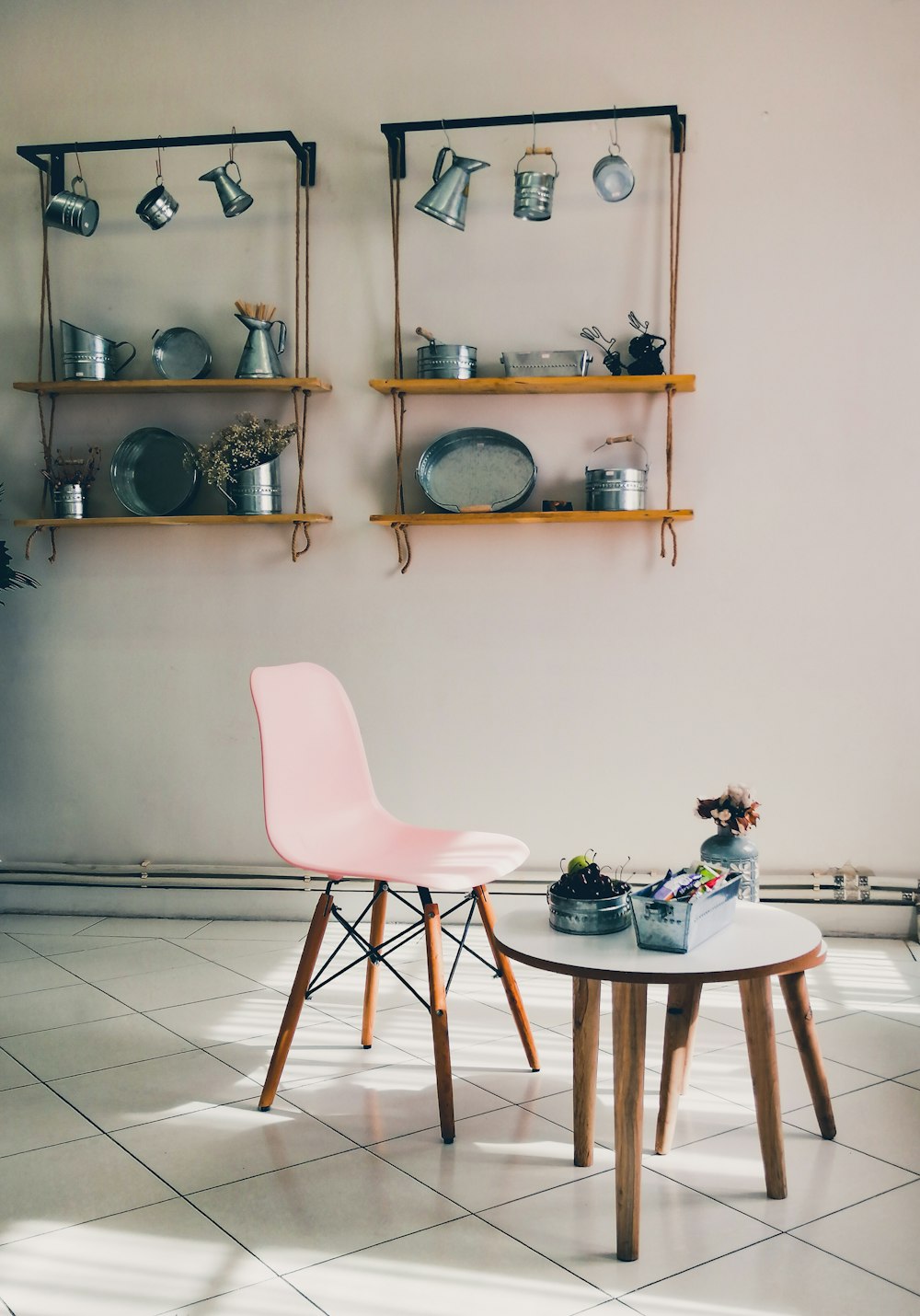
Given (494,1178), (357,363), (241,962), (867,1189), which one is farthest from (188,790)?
(867,1189)

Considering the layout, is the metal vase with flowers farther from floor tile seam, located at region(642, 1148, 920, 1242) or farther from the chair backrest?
the chair backrest

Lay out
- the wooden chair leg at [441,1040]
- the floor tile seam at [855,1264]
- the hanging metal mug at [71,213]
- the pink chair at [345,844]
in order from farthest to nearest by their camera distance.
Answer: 1. the hanging metal mug at [71,213]
2. the pink chair at [345,844]
3. the wooden chair leg at [441,1040]
4. the floor tile seam at [855,1264]

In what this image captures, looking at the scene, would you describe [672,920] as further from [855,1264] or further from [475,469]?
[475,469]

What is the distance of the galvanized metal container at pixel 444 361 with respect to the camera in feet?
12.0

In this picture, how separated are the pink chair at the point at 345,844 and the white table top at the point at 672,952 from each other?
189 mm

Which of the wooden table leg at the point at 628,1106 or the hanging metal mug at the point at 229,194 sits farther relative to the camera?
the hanging metal mug at the point at 229,194

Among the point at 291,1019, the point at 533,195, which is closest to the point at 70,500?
the point at 533,195

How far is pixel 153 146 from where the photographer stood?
12.6ft

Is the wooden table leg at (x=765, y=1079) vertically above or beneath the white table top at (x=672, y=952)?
beneath

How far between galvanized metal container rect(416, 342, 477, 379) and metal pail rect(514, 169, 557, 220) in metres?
0.43

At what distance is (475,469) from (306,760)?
1325 mm

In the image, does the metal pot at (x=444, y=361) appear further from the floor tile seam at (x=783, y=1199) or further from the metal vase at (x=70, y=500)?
the floor tile seam at (x=783, y=1199)

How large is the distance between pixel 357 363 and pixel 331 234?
1.39 ft

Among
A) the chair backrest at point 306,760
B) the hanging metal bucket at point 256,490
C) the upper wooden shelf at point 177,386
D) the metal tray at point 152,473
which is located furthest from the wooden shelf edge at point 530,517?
the chair backrest at point 306,760
